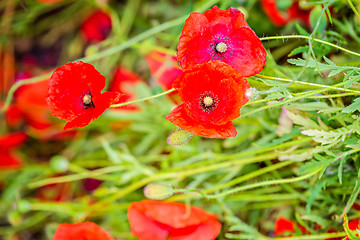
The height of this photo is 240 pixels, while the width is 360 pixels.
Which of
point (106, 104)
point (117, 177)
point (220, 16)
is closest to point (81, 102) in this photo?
point (106, 104)

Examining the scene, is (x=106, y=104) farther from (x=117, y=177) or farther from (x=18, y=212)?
(x=18, y=212)

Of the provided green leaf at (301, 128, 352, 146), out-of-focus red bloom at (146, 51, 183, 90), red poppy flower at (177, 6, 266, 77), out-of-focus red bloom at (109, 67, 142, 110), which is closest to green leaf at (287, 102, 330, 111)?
green leaf at (301, 128, 352, 146)

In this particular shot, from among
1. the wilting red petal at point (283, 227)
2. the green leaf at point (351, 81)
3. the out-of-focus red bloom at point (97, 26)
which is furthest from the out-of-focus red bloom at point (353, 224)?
the out-of-focus red bloom at point (97, 26)

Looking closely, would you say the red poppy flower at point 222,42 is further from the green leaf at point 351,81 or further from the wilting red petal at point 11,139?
the wilting red petal at point 11,139

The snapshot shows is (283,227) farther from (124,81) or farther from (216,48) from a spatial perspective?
(124,81)

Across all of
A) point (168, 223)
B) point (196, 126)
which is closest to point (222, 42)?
point (196, 126)

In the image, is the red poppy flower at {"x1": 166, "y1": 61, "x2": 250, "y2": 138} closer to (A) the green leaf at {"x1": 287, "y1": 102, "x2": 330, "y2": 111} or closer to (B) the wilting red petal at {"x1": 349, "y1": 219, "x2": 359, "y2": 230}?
(A) the green leaf at {"x1": 287, "y1": 102, "x2": 330, "y2": 111}
